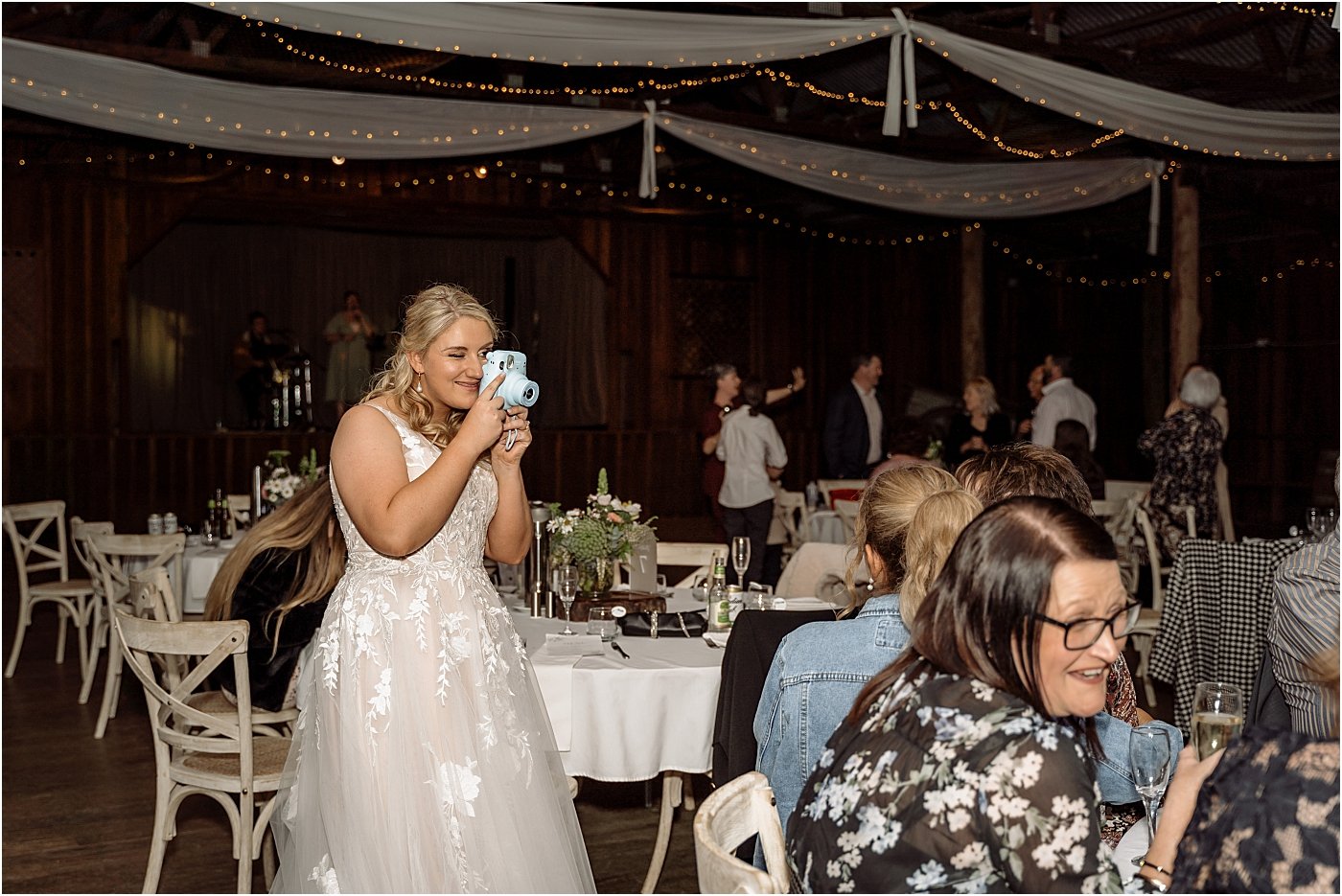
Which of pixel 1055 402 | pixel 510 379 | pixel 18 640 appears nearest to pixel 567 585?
pixel 510 379

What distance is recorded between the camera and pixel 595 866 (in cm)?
390

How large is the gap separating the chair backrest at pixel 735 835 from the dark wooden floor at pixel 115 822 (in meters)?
2.07

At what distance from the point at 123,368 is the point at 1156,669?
9.14 meters

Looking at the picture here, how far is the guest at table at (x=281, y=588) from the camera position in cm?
383

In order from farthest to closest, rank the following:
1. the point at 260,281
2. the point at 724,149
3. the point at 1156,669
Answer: the point at 260,281
the point at 724,149
the point at 1156,669

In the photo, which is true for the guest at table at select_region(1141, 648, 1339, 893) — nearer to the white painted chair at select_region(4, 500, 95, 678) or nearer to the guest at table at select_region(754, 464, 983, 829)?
the guest at table at select_region(754, 464, 983, 829)

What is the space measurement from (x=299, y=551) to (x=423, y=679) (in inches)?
59.2

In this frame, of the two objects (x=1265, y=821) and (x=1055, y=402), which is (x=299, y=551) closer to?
(x=1265, y=821)

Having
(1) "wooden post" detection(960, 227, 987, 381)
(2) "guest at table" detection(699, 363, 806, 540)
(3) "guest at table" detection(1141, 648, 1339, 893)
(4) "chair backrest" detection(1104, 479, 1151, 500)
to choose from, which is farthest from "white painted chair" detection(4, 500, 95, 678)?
(1) "wooden post" detection(960, 227, 987, 381)

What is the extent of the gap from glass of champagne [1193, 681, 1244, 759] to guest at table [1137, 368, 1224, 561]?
559cm

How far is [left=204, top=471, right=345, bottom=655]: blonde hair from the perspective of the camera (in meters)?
3.81

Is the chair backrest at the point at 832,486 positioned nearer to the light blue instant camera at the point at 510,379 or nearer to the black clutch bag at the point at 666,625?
the black clutch bag at the point at 666,625

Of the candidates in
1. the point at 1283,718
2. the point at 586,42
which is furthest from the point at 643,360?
the point at 1283,718

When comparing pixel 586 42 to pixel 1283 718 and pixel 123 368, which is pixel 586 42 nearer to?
pixel 1283 718
